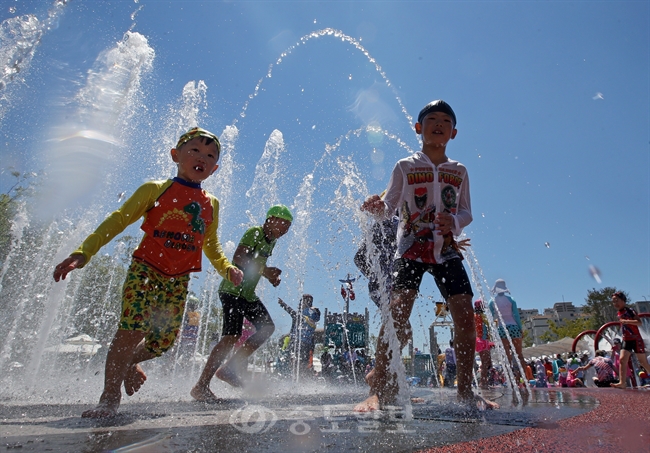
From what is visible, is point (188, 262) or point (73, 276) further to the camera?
point (73, 276)

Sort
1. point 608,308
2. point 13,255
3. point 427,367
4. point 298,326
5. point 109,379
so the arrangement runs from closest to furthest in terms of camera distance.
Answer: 1. point 109,379
2. point 298,326
3. point 13,255
4. point 427,367
5. point 608,308

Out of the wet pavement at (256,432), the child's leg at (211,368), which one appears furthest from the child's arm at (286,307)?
the wet pavement at (256,432)

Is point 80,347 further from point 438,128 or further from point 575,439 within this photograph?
point 575,439

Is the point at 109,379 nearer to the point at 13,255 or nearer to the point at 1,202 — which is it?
the point at 13,255

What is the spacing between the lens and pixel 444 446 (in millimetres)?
1154

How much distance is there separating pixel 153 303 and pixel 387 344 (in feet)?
4.89

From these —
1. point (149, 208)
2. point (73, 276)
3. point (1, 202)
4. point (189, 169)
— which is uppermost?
point (1, 202)

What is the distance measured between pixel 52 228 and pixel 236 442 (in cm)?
1002

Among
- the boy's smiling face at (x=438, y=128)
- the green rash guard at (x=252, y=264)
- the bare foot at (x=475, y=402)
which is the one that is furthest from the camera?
the green rash guard at (x=252, y=264)

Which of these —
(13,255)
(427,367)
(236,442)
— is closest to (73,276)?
(13,255)

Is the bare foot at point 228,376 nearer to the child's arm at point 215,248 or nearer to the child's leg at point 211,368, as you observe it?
the child's leg at point 211,368

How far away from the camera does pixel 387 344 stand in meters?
2.65

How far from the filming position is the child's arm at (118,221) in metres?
2.16

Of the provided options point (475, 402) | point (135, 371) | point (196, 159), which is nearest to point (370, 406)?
point (475, 402)
